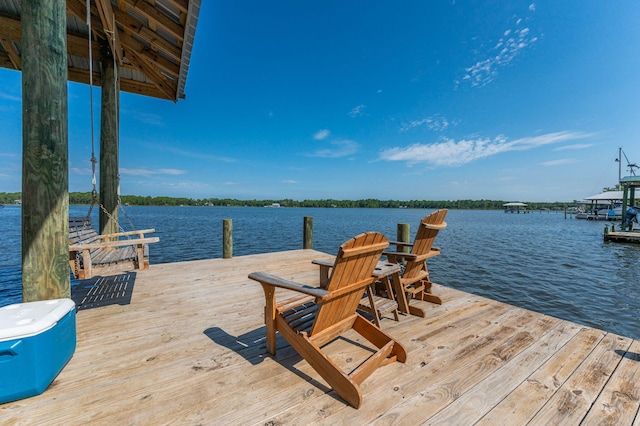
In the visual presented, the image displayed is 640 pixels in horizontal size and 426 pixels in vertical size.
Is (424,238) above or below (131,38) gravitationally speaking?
below

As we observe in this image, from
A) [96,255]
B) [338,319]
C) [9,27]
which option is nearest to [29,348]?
[338,319]

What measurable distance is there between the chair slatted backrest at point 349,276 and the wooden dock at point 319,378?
0.42m

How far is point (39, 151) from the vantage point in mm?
1892

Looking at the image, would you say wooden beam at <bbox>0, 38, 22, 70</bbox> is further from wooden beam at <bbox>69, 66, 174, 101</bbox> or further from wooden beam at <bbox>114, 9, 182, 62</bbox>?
wooden beam at <bbox>114, 9, 182, 62</bbox>

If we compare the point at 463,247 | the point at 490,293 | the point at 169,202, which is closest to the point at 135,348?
the point at 490,293

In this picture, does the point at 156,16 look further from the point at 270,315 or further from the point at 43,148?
the point at 270,315

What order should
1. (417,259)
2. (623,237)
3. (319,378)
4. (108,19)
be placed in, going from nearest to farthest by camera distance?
(319,378) → (417,259) → (108,19) → (623,237)

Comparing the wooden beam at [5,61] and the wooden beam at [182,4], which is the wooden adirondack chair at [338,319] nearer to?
the wooden beam at [182,4]

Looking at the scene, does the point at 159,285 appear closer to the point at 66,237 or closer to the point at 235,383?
the point at 66,237

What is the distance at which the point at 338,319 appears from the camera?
2051 mm

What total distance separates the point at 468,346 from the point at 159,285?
3.92 meters

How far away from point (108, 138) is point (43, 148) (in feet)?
11.4

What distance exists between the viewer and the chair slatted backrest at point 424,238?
2.97 meters

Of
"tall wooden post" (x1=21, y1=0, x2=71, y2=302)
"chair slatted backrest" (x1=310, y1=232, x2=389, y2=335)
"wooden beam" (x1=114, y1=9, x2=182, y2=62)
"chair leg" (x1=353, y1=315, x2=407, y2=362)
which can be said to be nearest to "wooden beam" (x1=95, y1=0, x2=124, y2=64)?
"wooden beam" (x1=114, y1=9, x2=182, y2=62)
